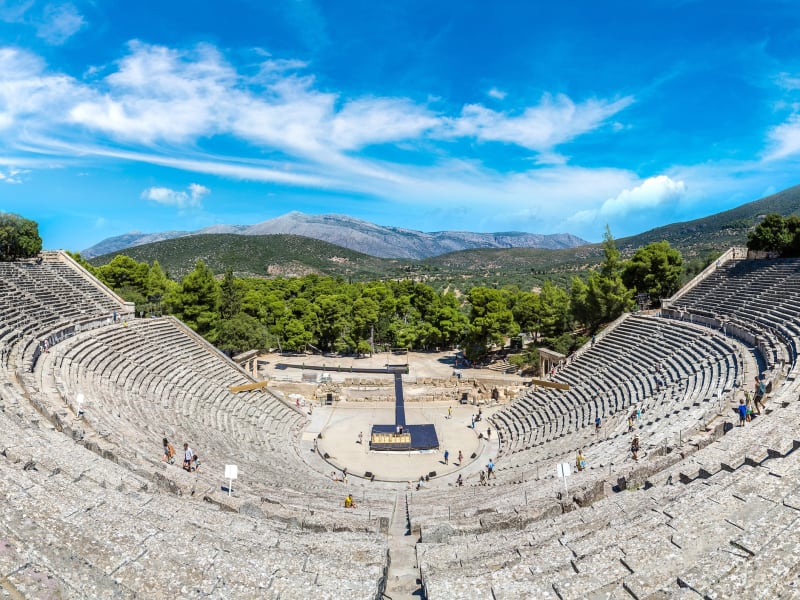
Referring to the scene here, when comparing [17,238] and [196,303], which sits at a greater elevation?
[17,238]

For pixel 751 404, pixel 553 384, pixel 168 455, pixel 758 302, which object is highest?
pixel 758 302

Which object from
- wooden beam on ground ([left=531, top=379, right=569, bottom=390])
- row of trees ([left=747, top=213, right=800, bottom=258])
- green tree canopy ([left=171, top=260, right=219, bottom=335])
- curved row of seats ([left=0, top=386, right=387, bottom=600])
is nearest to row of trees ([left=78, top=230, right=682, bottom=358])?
green tree canopy ([left=171, top=260, right=219, bottom=335])

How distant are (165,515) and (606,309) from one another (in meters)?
33.6

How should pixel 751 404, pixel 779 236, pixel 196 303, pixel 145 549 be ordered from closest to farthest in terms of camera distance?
pixel 145 549 → pixel 751 404 → pixel 779 236 → pixel 196 303

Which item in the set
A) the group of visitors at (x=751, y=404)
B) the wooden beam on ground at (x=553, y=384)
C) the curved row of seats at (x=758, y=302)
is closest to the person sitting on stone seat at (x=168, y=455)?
the group of visitors at (x=751, y=404)

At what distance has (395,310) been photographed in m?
52.6

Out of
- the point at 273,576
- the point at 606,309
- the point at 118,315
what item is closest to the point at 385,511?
the point at 273,576

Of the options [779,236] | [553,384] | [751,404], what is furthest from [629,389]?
[779,236]

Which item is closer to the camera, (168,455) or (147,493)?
(147,493)

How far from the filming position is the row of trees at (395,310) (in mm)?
36938

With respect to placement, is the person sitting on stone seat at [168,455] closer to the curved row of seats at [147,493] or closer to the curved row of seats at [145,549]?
the curved row of seats at [147,493]

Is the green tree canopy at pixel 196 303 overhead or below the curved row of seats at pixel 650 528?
overhead

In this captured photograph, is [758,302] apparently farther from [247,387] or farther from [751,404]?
[247,387]

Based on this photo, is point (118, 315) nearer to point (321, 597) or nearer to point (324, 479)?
point (324, 479)
